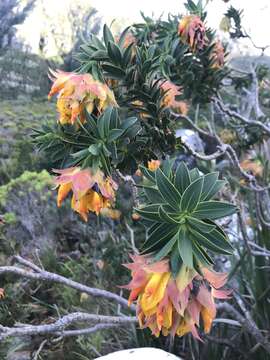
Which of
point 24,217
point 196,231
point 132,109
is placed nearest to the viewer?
point 196,231

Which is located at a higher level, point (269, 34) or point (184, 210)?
point (269, 34)

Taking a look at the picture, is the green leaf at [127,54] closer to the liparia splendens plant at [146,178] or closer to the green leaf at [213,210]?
the liparia splendens plant at [146,178]

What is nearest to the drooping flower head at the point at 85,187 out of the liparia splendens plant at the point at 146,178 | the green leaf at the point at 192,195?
the liparia splendens plant at the point at 146,178

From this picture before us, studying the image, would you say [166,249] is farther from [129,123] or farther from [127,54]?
[127,54]

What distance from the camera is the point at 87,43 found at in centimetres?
141

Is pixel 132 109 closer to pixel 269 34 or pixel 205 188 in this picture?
pixel 205 188

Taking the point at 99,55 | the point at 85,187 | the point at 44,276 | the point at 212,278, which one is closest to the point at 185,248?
the point at 212,278

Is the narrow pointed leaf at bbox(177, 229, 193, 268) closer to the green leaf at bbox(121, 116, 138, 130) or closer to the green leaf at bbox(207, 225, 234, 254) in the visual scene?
the green leaf at bbox(207, 225, 234, 254)

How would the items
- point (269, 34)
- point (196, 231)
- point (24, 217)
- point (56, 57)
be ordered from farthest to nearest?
point (56, 57) < point (269, 34) < point (24, 217) < point (196, 231)

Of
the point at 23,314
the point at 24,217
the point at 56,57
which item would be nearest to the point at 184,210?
the point at 23,314

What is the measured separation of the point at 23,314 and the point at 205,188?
279cm

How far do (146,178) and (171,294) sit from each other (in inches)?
14.0

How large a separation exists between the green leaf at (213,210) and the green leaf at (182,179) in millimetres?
63

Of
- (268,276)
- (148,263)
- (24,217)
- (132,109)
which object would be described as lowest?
(24,217)
